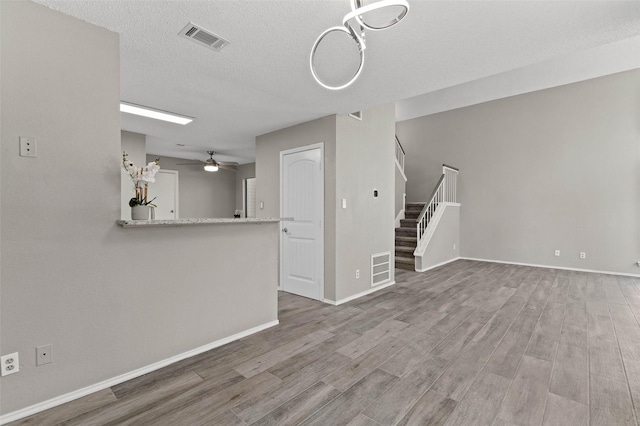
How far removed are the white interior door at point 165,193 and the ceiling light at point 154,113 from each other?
11.4 ft

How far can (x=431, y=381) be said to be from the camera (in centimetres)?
209

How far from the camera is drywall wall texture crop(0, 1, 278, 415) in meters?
1.70

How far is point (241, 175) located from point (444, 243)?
5988mm

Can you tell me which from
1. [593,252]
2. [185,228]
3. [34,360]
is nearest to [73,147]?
[185,228]

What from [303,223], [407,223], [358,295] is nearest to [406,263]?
[407,223]

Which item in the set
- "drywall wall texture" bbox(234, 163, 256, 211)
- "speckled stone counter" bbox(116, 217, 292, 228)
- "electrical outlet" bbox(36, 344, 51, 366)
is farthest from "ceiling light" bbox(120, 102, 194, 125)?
"drywall wall texture" bbox(234, 163, 256, 211)

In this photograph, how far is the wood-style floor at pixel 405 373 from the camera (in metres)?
1.74

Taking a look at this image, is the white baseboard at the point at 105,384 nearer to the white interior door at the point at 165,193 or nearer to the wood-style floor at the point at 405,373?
the wood-style floor at the point at 405,373

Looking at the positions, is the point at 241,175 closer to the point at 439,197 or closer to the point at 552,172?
the point at 439,197

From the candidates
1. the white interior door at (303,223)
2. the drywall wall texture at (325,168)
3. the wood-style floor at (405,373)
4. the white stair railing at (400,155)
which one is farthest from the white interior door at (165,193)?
the white stair railing at (400,155)

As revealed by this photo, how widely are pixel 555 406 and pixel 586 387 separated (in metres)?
0.43

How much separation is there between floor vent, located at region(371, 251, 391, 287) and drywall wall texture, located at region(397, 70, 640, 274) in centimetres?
363

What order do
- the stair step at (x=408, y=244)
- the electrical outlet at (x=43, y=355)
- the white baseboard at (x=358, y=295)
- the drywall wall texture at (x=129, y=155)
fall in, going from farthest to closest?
the stair step at (x=408, y=244) → the drywall wall texture at (x=129, y=155) → the white baseboard at (x=358, y=295) → the electrical outlet at (x=43, y=355)

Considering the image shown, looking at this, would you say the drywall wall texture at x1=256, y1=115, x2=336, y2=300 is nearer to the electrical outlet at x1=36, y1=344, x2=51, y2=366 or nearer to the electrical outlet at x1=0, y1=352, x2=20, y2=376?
the electrical outlet at x1=36, y1=344, x2=51, y2=366
